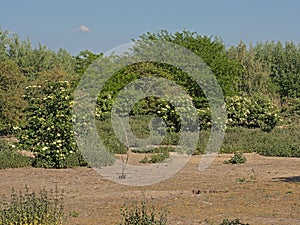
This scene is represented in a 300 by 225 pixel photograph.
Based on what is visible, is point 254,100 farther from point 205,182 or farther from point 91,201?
point 91,201

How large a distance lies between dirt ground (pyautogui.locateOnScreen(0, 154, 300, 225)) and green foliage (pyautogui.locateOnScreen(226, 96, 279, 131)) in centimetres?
705

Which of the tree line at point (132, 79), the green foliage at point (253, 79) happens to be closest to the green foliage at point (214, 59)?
A: the tree line at point (132, 79)

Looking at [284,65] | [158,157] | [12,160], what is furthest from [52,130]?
[284,65]

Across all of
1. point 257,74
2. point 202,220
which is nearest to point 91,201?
point 202,220

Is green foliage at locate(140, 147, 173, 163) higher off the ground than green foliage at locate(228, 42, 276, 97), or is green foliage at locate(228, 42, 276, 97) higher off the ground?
green foliage at locate(228, 42, 276, 97)

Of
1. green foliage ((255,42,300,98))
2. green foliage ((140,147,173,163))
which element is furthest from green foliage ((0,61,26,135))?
green foliage ((255,42,300,98))

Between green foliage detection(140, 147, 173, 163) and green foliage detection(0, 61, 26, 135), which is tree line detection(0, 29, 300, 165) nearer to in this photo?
green foliage detection(0, 61, 26, 135)

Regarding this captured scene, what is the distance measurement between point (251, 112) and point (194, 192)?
11952 millimetres

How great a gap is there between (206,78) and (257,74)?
8876 mm

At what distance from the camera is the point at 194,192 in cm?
932

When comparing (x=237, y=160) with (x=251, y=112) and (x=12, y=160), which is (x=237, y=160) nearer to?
Result: (x=12, y=160)

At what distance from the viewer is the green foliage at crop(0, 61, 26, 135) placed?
17.4m

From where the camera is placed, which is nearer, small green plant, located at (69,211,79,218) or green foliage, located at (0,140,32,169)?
small green plant, located at (69,211,79,218)

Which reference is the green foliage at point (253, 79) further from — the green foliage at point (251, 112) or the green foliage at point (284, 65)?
the green foliage at point (251, 112)
